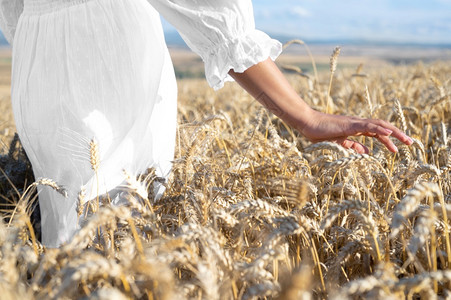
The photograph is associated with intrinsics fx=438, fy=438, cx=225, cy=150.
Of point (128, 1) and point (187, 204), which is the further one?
point (128, 1)

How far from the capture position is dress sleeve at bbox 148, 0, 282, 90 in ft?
3.72

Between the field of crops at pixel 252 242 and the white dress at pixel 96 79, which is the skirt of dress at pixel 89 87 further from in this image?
the field of crops at pixel 252 242

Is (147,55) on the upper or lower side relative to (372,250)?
upper

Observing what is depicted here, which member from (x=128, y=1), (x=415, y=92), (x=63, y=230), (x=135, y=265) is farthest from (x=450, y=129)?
(x=135, y=265)

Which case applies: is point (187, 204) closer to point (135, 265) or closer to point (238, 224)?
point (238, 224)

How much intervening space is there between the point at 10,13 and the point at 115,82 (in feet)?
1.93

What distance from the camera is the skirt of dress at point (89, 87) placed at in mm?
1233

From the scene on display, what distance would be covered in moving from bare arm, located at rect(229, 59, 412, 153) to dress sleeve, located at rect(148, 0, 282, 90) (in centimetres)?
4

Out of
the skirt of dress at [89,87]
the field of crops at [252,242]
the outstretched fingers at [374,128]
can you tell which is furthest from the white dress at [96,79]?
the outstretched fingers at [374,128]

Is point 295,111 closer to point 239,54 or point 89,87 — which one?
point 239,54

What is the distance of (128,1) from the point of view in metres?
1.27

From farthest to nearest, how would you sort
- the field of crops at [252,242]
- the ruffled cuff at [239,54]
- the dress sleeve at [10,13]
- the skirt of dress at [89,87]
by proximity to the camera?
the dress sleeve at [10,13]
the skirt of dress at [89,87]
the ruffled cuff at [239,54]
the field of crops at [252,242]

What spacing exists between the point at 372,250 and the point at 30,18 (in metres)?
1.14

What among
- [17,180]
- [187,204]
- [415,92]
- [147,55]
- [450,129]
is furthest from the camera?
[415,92]
